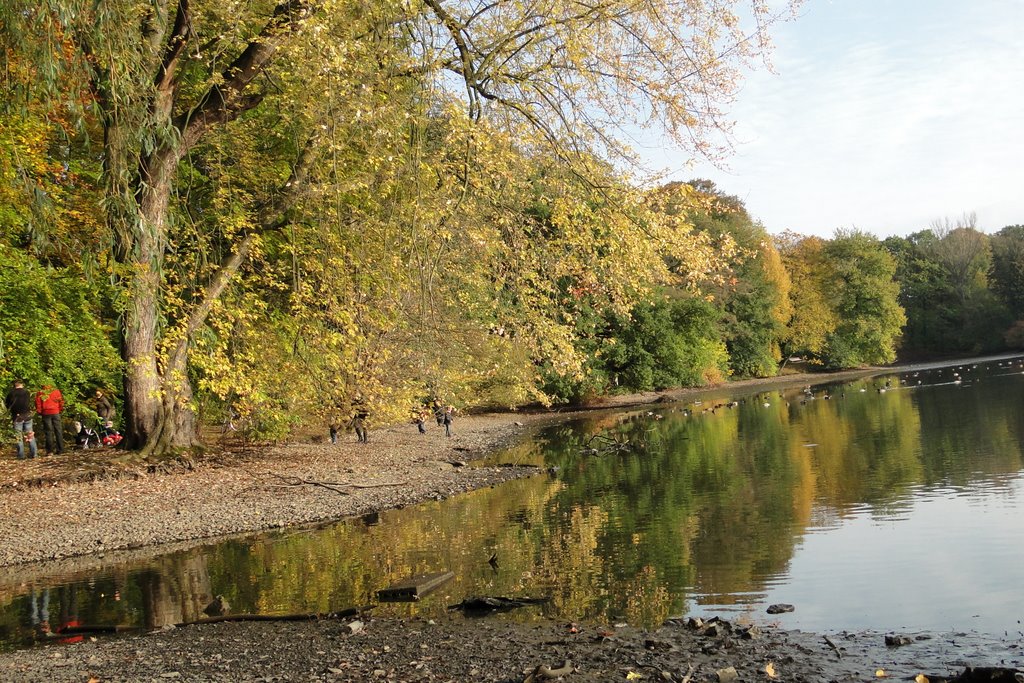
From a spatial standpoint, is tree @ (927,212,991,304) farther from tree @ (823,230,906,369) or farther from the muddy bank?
the muddy bank

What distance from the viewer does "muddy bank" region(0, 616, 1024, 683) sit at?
7.67m

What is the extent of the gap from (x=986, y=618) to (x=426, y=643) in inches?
223

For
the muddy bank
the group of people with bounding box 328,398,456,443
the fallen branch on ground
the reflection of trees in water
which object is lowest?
the muddy bank

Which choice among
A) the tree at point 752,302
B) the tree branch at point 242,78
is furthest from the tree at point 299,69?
the tree at point 752,302

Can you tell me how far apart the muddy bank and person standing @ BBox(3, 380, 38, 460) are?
13.8m

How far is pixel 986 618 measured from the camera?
9.31 m

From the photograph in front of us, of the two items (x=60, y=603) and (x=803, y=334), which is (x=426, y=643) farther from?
(x=803, y=334)

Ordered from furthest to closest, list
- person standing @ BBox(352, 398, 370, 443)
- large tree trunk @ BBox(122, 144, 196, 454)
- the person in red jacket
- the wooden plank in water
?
1. person standing @ BBox(352, 398, 370, 443)
2. the person in red jacket
3. large tree trunk @ BBox(122, 144, 196, 454)
4. the wooden plank in water

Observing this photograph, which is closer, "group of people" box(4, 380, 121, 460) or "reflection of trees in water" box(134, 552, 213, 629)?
"reflection of trees in water" box(134, 552, 213, 629)

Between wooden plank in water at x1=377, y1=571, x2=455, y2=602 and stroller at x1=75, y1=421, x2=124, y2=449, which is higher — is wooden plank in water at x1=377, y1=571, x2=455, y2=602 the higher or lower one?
the lower one

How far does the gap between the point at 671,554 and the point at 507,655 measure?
5.01m

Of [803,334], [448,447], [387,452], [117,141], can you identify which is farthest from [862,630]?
[803,334]

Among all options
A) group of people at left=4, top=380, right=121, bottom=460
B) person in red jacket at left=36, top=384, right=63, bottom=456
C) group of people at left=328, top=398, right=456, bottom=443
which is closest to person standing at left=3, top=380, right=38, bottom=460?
group of people at left=4, top=380, right=121, bottom=460

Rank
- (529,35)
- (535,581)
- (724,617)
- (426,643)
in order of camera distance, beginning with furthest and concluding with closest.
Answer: (529,35) < (535,581) < (724,617) < (426,643)
